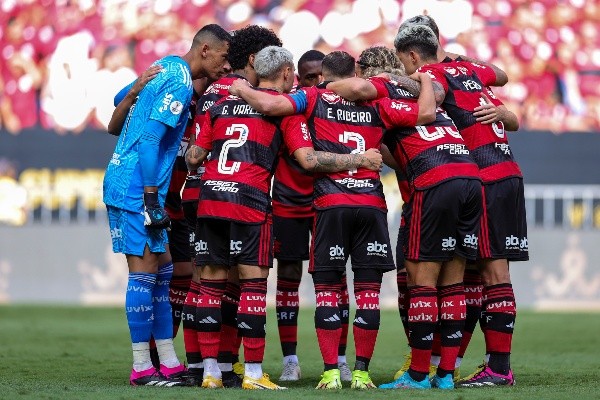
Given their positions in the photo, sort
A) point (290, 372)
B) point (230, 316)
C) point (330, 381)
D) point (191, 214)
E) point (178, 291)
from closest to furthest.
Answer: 1. point (330, 381)
2. point (230, 316)
3. point (191, 214)
4. point (290, 372)
5. point (178, 291)

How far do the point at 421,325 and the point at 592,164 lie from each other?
39.5 feet

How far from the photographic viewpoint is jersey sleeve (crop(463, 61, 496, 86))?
24.1ft

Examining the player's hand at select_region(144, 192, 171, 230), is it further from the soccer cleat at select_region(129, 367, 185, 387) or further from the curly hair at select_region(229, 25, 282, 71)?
the curly hair at select_region(229, 25, 282, 71)

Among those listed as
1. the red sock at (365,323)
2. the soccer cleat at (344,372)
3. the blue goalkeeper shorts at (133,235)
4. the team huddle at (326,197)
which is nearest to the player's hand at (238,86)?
the team huddle at (326,197)

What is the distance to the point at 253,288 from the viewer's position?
6.73 metres

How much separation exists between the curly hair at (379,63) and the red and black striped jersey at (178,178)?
1214 mm

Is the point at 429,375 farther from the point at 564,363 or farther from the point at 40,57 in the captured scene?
the point at 40,57

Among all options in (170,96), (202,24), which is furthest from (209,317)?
(202,24)

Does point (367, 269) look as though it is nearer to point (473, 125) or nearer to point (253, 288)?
point (253, 288)

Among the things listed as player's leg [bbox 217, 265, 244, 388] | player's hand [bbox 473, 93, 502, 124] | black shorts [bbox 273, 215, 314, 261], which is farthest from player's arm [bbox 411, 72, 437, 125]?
player's leg [bbox 217, 265, 244, 388]

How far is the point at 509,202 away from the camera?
23.4 feet

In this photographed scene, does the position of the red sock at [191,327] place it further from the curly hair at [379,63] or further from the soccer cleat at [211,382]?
the curly hair at [379,63]

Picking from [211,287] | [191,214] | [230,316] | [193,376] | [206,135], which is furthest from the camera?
[191,214]

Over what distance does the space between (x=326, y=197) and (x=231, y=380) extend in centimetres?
124
